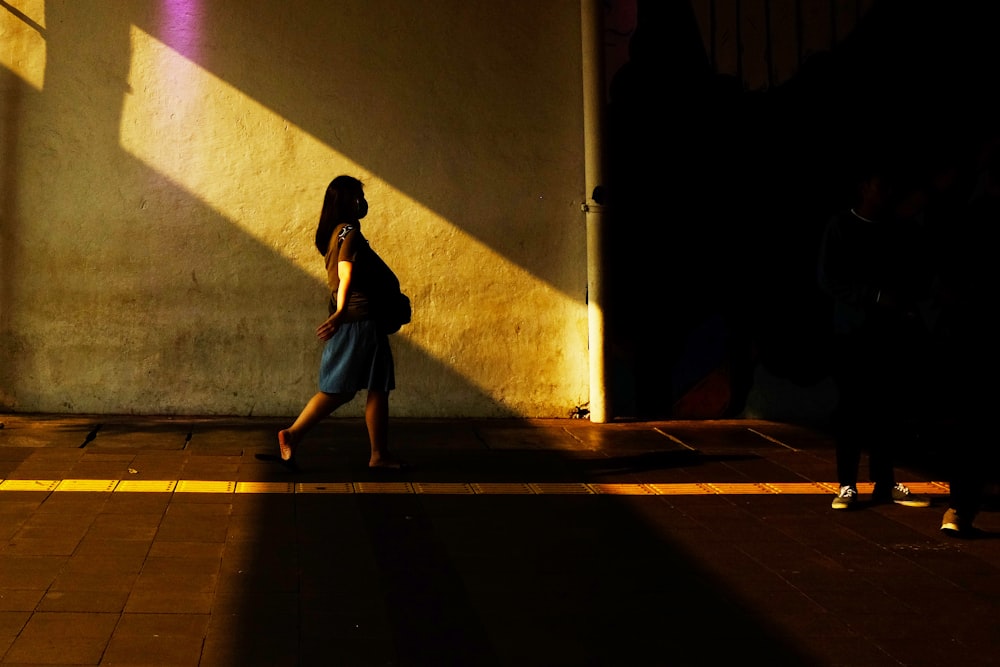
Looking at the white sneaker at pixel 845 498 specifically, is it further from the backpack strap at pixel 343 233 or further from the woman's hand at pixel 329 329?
the backpack strap at pixel 343 233

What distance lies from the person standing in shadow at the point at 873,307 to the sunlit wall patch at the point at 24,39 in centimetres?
550

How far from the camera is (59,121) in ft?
28.5

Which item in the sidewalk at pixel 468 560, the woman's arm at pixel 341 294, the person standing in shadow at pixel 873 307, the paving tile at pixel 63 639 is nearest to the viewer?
the paving tile at pixel 63 639

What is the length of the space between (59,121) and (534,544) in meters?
5.10

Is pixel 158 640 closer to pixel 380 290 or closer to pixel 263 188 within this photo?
pixel 380 290

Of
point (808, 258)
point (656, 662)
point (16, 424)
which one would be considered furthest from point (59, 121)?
point (656, 662)

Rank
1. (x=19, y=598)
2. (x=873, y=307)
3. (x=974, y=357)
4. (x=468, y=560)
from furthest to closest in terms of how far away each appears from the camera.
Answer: (x=873, y=307) → (x=974, y=357) → (x=468, y=560) → (x=19, y=598)

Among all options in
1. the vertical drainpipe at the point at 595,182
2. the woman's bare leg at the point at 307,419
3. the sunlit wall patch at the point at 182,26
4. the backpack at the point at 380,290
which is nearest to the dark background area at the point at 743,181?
the vertical drainpipe at the point at 595,182

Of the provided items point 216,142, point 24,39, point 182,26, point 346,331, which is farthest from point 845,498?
point 24,39

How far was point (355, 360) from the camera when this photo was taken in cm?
695

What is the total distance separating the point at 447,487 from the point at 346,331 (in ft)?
3.42

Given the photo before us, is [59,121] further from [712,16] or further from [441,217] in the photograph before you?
[712,16]

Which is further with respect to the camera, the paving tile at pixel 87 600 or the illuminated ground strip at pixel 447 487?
the illuminated ground strip at pixel 447 487

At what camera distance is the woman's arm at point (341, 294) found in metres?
6.82
